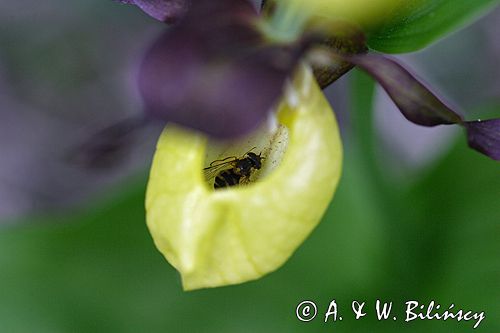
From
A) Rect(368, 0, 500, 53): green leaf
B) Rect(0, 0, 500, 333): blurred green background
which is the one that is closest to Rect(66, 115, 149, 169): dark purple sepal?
Rect(368, 0, 500, 53): green leaf

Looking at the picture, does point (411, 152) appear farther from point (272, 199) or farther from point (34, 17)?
point (272, 199)

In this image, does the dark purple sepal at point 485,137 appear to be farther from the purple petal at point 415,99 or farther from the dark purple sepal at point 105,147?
the dark purple sepal at point 105,147

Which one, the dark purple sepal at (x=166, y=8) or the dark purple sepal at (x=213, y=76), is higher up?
the dark purple sepal at (x=166, y=8)

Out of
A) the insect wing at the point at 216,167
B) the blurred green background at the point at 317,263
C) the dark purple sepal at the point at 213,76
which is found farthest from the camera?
the blurred green background at the point at 317,263

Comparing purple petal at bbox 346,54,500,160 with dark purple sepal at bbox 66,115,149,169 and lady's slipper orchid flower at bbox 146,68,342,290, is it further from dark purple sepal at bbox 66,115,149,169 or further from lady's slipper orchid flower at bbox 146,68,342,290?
dark purple sepal at bbox 66,115,149,169

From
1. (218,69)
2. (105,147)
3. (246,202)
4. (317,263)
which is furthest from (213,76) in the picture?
(317,263)

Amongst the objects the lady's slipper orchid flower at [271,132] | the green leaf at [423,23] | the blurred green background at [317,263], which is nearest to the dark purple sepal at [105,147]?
the lady's slipper orchid flower at [271,132]

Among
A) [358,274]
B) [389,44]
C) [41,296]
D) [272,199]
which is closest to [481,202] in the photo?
[358,274]
